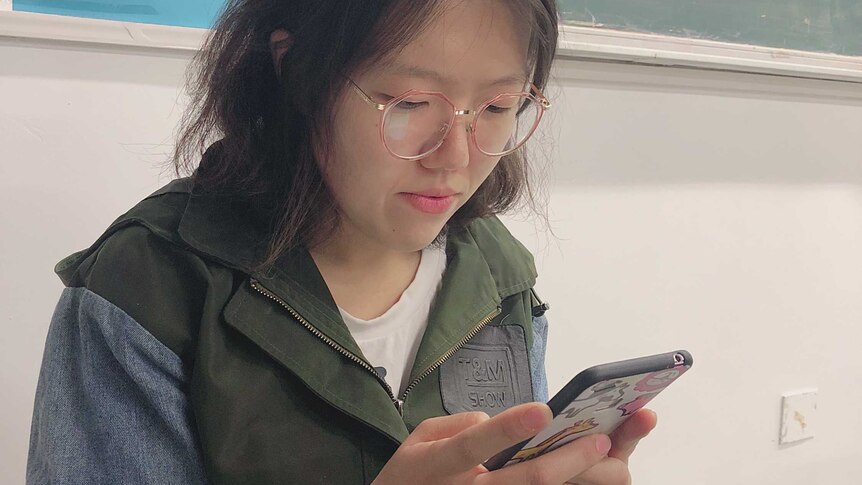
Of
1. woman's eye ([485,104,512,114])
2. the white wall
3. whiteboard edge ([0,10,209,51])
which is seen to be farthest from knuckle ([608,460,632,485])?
whiteboard edge ([0,10,209,51])

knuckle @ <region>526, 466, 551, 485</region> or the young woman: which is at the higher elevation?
the young woman

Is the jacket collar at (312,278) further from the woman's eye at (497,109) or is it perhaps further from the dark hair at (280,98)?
the woman's eye at (497,109)

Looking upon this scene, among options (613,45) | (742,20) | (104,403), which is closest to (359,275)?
(104,403)

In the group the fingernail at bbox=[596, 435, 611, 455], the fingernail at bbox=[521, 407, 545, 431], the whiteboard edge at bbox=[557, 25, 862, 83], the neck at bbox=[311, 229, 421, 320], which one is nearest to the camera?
the fingernail at bbox=[521, 407, 545, 431]

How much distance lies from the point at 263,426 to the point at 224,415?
0.04m

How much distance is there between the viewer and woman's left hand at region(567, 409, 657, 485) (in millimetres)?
608

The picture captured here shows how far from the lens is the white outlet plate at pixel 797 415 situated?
1568mm

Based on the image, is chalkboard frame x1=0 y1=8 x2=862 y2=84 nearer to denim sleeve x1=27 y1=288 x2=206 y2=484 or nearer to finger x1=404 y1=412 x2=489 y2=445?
denim sleeve x1=27 y1=288 x2=206 y2=484

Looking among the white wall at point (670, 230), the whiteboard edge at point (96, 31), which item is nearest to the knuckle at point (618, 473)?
the white wall at point (670, 230)

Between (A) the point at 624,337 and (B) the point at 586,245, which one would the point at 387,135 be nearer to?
(B) the point at 586,245

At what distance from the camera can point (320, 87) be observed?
644 mm

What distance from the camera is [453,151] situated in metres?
0.65

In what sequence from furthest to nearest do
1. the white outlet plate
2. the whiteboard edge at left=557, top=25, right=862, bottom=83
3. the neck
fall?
1. the white outlet plate
2. the whiteboard edge at left=557, top=25, right=862, bottom=83
3. the neck

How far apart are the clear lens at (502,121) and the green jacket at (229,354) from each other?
8.5 inches
